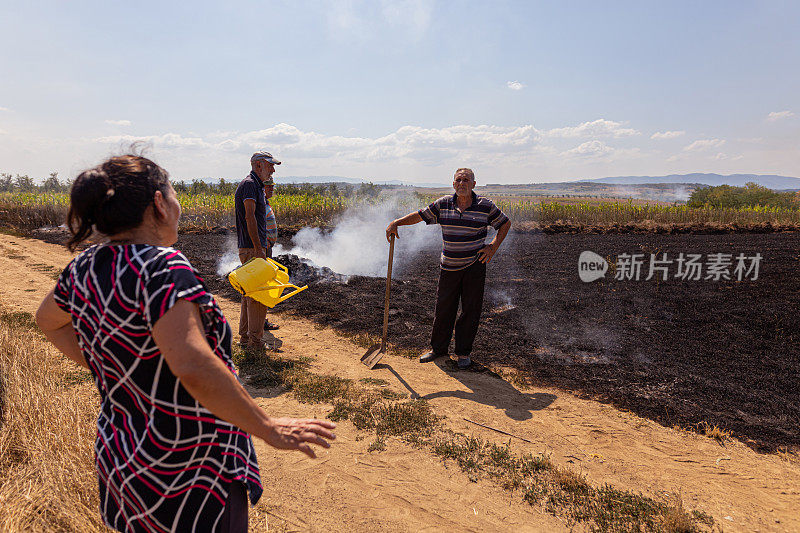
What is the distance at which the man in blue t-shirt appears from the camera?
15.6ft

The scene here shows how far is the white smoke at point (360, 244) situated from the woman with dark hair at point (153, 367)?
8859 millimetres

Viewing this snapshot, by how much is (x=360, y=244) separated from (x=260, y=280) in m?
11.6

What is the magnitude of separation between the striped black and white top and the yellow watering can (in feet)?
4.04

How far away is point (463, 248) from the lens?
486 centimetres

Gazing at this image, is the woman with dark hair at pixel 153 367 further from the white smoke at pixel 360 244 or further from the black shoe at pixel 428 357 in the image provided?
the white smoke at pixel 360 244

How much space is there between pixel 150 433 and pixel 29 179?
87.4m

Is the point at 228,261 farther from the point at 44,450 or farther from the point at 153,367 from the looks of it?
the point at 153,367

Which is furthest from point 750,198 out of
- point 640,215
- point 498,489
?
point 498,489

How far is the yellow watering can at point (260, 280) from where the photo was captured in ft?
8.27

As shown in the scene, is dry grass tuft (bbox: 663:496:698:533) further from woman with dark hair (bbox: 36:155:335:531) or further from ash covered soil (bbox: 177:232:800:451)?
woman with dark hair (bbox: 36:155:335:531)

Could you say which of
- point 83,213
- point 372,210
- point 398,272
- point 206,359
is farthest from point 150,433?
point 372,210

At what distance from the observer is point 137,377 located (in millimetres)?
1169

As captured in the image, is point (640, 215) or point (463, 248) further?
point (640, 215)

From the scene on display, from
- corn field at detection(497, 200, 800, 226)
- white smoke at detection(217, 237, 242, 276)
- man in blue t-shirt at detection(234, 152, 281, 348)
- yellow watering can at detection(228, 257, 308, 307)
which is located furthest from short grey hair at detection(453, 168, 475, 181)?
corn field at detection(497, 200, 800, 226)
